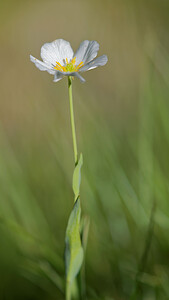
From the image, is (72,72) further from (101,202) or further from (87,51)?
(101,202)

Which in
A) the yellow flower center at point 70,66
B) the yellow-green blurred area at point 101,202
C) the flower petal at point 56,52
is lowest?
the yellow-green blurred area at point 101,202

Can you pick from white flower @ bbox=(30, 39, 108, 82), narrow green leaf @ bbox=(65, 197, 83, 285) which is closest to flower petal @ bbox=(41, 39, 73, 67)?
white flower @ bbox=(30, 39, 108, 82)

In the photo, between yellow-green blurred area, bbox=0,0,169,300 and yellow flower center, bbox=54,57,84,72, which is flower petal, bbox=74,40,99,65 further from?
yellow-green blurred area, bbox=0,0,169,300

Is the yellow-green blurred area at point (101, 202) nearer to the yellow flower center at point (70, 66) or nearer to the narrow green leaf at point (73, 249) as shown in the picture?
the narrow green leaf at point (73, 249)

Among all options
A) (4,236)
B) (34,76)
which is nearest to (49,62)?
(4,236)

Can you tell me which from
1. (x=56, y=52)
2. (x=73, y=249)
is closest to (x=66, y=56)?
(x=56, y=52)

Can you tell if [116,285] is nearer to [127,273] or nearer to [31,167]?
[127,273]

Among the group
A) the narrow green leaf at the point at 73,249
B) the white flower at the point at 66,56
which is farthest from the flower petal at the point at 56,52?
the narrow green leaf at the point at 73,249

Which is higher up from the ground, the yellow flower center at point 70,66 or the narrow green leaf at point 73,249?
the yellow flower center at point 70,66
